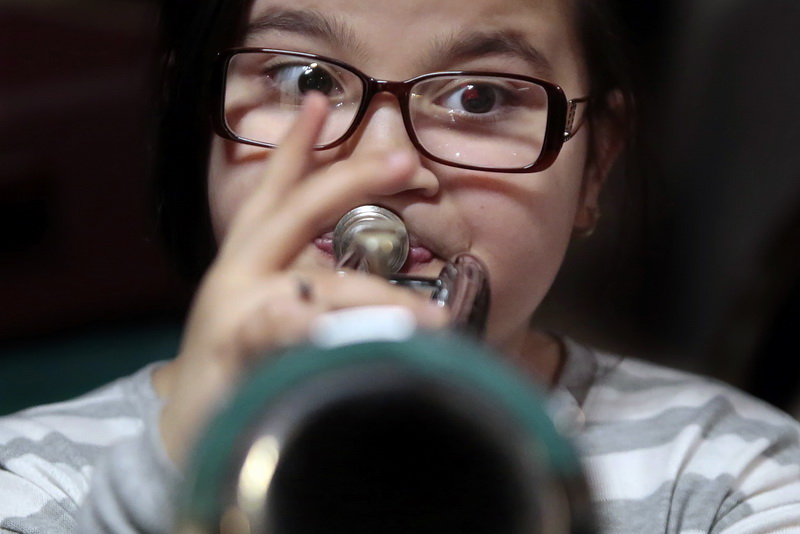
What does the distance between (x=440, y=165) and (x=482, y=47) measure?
10cm

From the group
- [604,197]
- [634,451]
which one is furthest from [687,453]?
[604,197]

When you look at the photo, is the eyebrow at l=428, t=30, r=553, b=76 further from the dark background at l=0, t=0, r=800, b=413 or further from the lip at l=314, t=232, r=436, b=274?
the dark background at l=0, t=0, r=800, b=413

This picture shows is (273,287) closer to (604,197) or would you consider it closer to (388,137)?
(388,137)

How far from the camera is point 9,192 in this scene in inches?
46.9

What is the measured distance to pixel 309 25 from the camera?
0.75 metres

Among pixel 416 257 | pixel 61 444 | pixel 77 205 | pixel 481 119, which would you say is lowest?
pixel 61 444

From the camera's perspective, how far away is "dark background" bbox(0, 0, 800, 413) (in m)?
1.19

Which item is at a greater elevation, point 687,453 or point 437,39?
point 437,39

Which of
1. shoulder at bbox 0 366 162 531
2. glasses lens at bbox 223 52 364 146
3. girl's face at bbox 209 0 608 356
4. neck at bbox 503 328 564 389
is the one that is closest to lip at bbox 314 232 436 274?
girl's face at bbox 209 0 608 356

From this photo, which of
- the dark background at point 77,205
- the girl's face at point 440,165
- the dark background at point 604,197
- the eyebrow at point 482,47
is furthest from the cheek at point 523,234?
→ the dark background at point 77,205

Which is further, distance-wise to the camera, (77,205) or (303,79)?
(77,205)

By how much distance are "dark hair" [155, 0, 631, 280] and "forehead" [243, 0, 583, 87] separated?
0.07m

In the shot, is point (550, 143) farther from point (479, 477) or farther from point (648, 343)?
point (648, 343)

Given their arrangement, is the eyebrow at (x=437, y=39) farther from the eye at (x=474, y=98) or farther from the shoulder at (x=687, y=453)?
the shoulder at (x=687, y=453)
